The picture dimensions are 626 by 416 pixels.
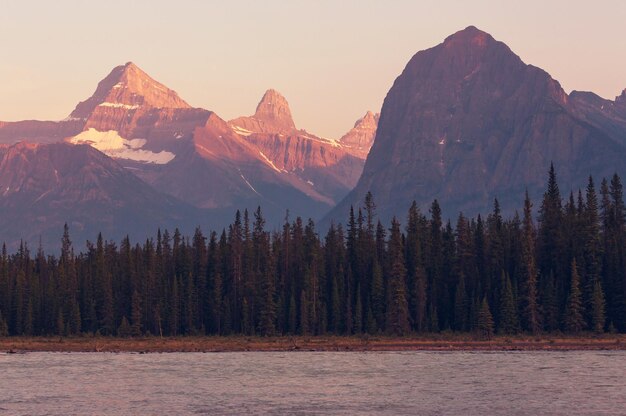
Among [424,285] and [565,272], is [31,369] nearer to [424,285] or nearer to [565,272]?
[424,285]

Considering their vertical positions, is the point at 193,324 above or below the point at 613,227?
below

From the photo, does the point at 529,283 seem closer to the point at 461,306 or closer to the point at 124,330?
the point at 461,306

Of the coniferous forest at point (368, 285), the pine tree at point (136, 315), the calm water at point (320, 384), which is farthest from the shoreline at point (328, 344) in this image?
the calm water at point (320, 384)

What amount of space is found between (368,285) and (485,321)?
27.8 meters

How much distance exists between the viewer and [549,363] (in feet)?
409

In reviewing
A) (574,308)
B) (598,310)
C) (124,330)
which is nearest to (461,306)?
(574,308)

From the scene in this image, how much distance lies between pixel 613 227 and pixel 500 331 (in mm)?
30159

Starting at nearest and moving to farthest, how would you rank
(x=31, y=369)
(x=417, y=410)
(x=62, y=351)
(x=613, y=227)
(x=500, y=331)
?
(x=417, y=410), (x=31, y=369), (x=62, y=351), (x=500, y=331), (x=613, y=227)

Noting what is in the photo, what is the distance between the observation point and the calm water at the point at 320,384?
88.2 m

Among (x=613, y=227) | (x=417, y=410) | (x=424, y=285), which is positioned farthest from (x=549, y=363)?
(x=613, y=227)

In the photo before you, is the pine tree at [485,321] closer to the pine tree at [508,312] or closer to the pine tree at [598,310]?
the pine tree at [508,312]

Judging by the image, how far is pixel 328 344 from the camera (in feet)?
518

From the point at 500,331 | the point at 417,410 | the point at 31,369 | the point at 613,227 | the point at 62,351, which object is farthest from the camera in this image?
the point at 613,227

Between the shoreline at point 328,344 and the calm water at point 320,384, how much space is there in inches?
409
